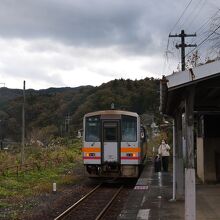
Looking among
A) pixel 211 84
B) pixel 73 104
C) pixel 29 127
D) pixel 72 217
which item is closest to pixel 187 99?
pixel 211 84

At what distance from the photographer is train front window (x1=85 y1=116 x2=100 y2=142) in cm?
2067

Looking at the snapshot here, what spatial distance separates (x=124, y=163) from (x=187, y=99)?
12673mm

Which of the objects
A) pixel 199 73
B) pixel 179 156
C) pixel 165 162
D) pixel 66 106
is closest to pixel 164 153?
pixel 165 162

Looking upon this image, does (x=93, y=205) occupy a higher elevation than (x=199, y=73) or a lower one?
lower

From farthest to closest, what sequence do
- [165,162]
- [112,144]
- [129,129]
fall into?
[165,162] → [129,129] → [112,144]

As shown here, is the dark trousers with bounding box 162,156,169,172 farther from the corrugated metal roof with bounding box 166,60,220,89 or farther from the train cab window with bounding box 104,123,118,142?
the corrugated metal roof with bounding box 166,60,220,89

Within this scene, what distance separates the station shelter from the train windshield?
2.75 meters

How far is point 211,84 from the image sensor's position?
8.20 m

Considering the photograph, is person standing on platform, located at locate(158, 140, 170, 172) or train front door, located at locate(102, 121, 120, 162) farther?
person standing on platform, located at locate(158, 140, 170, 172)

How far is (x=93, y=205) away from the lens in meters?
15.4

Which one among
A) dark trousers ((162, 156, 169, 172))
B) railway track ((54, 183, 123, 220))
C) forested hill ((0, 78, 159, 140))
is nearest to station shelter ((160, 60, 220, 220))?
railway track ((54, 183, 123, 220))

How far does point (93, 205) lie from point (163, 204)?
3.04m

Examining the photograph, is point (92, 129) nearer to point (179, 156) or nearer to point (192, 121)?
point (179, 156)

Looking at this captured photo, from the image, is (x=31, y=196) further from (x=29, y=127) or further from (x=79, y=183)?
(x=29, y=127)
